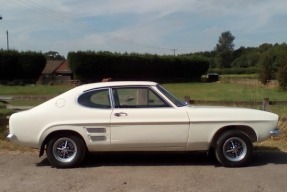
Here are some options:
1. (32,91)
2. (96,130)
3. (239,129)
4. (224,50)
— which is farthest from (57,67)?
(224,50)

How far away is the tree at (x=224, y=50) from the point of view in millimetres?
174250

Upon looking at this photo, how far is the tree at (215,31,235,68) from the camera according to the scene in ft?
572

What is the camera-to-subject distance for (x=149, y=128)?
727cm

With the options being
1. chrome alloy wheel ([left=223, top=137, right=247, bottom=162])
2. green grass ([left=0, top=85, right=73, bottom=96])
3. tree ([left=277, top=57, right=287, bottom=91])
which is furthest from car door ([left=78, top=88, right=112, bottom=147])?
tree ([left=277, top=57, right=287, bottom=91])

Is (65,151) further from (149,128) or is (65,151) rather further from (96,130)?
(149,128)

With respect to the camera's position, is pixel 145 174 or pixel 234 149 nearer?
pixel 145 174

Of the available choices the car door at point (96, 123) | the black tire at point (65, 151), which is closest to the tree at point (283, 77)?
the car door at point (96, 123)

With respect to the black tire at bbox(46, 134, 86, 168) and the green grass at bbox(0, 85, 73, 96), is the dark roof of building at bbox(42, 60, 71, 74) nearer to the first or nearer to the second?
the green grass at bbox(0, 85, 73, 96)

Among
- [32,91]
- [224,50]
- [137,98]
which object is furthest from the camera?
[224,50]

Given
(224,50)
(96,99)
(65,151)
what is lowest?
(65,151)

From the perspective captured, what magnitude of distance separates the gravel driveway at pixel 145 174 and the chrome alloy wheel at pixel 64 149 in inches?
9.5

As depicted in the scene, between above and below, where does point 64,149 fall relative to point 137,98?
below

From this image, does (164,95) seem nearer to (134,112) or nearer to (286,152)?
(134,112)

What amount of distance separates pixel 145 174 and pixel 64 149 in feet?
4.82
